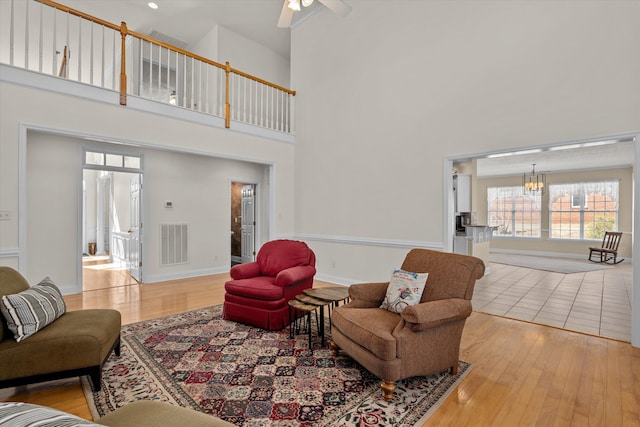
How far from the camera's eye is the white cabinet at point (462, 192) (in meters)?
6.19

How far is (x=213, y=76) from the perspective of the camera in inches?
248

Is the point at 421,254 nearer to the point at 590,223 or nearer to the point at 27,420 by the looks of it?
the point at 27,420

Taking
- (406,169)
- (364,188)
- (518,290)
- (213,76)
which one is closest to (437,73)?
(406,169)

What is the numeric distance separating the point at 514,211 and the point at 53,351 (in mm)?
12444

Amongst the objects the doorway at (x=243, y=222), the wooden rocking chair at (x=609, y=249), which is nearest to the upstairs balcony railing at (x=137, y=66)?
the doorway at (x=243, y=222)

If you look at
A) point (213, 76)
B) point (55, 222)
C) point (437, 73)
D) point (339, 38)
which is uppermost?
point (339, 38)

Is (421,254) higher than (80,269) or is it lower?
higher

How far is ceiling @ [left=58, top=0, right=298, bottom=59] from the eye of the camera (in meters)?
5.95

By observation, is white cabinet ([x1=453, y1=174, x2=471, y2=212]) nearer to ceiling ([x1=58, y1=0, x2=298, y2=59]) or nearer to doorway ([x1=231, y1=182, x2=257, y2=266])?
ceiling ([x1=58, y1=0, x2=298, y2=59])

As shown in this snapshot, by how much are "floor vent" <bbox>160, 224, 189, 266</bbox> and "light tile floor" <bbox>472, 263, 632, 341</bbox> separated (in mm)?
5249

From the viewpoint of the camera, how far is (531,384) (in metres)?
2.37

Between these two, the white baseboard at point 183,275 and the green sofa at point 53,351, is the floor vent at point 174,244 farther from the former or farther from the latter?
the green sofa at point 53,351

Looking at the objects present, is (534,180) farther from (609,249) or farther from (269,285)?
(269,285)

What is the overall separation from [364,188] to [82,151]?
4.61m
